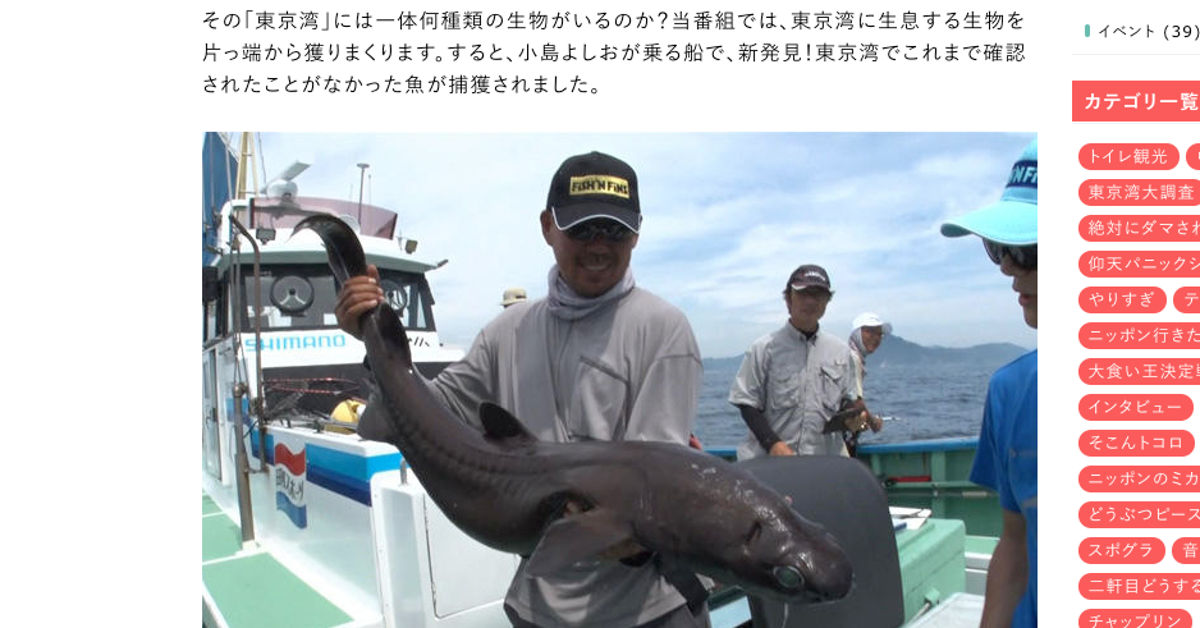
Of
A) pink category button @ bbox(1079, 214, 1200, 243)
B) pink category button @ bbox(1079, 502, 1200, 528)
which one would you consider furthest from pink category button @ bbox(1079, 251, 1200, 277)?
pink category button @ bbox(1079, 502, 1200, 528)

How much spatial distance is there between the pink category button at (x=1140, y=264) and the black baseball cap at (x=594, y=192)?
4.80 ft

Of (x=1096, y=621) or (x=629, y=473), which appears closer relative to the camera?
(x=629, y=473)

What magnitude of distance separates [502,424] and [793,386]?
Answer: 3201mm

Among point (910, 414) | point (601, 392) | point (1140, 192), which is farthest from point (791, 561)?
point (910, 414)

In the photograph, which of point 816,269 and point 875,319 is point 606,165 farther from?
point 875,319

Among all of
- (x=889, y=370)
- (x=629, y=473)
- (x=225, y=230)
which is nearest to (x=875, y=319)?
(x=629, y=473)

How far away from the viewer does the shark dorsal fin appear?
6.33ft

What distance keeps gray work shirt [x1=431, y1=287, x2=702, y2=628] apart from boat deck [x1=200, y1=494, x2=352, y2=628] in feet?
5.68

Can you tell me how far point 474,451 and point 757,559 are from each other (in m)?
0.82

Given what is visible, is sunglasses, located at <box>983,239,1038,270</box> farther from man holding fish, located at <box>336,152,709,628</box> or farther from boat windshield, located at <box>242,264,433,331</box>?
boat windshield, located at <box>242,264,433,331</box>

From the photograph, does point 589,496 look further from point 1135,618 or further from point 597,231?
point 1135,618

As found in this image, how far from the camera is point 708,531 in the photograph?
5.17ft

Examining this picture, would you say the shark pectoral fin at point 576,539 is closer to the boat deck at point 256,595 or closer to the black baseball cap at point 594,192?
the black baseball cap at point 594,192

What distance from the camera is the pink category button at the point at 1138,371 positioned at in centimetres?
218
